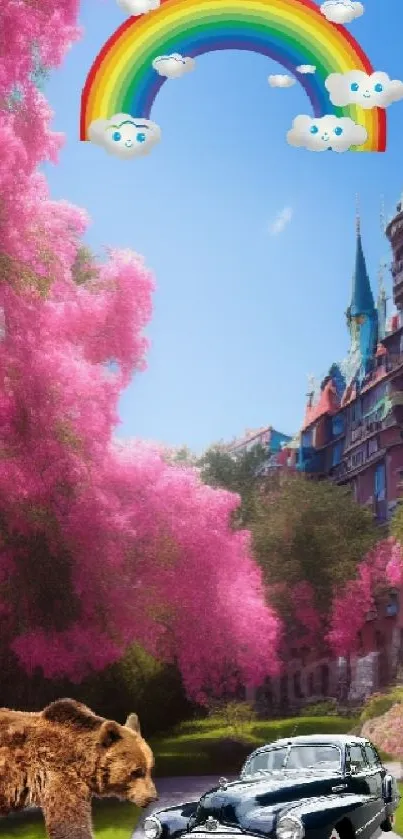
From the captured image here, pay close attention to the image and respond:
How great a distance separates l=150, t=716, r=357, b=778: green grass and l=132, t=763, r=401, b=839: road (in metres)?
0.20

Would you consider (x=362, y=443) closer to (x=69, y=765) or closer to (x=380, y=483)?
(x=380, y=483)

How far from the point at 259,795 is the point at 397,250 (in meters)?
6.01

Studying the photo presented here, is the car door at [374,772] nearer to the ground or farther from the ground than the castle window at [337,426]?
nearer to the ground

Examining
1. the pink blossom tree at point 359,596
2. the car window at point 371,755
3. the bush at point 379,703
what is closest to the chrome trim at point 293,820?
the car window at point 371,755

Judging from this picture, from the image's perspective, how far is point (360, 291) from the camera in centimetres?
902

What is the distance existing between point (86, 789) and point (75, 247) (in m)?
4.97

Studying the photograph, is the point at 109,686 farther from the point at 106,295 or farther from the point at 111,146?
the point at 111,146

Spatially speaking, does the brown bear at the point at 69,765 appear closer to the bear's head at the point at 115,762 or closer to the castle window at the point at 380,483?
the bear's head at the point at 115,762

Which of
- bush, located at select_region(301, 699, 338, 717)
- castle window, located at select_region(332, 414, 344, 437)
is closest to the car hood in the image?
bush, located at select_region(301, 699, 338, 717)

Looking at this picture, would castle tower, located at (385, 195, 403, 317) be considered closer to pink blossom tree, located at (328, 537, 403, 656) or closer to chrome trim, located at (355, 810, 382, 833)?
pink blossom tree, located at (328, 537, 403, 656)

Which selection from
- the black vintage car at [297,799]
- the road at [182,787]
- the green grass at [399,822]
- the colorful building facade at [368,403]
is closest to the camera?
the black vintage car at [297,799]

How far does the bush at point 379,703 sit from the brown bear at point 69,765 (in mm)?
4933

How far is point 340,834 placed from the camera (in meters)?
4.30

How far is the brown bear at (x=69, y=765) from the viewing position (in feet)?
12.1
